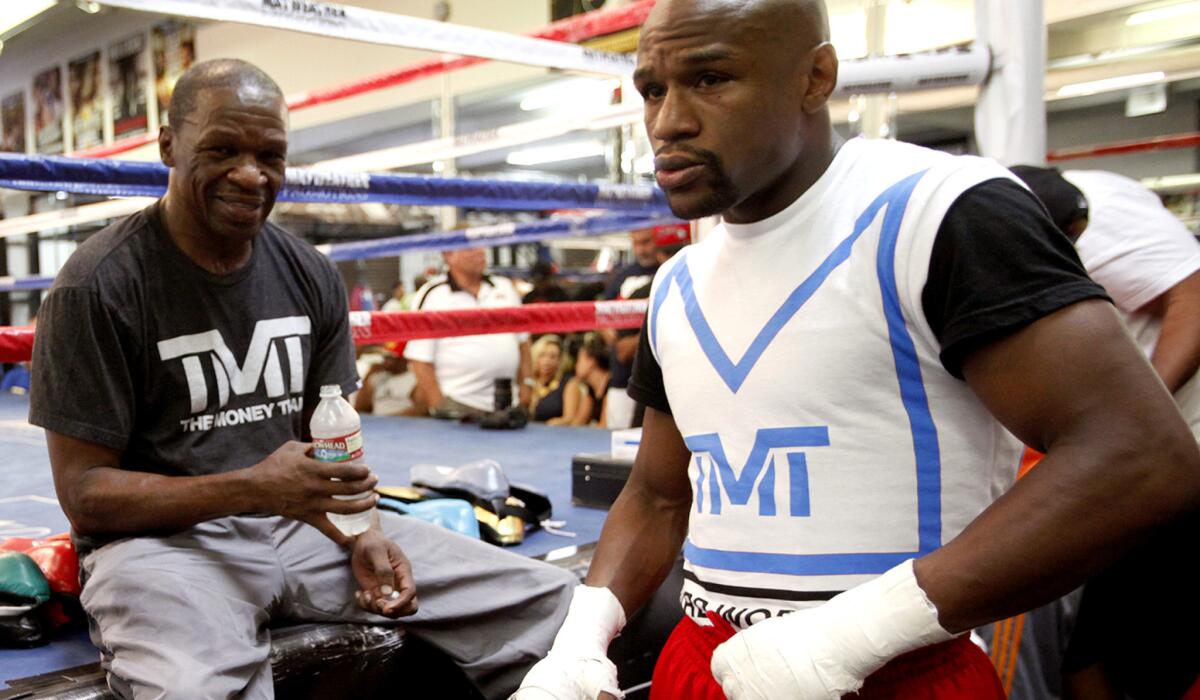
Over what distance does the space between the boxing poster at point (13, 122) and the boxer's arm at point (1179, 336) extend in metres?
11.2

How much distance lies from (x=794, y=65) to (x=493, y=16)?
6.49 metres

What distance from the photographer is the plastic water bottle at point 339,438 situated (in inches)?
58.4

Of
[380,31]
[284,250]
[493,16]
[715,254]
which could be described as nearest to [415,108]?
[493,16]

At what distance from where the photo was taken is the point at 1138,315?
198 centimetres

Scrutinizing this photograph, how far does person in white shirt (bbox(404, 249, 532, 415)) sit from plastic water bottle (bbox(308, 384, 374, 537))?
2.68 metres

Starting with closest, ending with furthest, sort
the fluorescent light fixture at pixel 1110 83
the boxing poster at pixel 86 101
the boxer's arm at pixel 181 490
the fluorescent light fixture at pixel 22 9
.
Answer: the boxer's arm at pixel 181 490, the fluorescent light fixture at pixel 22 9, the fluorescent light fixture at pixel 1110 83, the boxing poster at pixel 86 101

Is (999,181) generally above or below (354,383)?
above

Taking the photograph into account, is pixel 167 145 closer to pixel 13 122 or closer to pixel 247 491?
pixel 247 491

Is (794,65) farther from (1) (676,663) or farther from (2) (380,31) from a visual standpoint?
(2) (380,31)

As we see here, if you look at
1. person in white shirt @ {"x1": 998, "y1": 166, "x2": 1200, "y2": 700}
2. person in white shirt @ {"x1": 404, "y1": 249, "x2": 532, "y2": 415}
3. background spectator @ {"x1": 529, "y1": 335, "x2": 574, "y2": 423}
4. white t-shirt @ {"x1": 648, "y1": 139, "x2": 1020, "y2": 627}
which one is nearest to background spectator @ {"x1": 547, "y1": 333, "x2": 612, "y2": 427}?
background spectator @ {"x1": 529, "y1": 335, "x2": 574, "y2": 423}

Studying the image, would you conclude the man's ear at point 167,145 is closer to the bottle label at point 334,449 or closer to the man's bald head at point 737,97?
the bottle label at point 334,449

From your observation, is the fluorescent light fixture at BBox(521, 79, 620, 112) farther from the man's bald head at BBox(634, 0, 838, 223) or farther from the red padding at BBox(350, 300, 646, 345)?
the man's bald head at BBox(634, 0, 838, 223)

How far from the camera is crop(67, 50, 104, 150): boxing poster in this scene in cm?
937

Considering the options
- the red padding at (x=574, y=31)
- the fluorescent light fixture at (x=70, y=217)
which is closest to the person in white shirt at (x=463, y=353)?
the red padding at (x=574, y=31)
